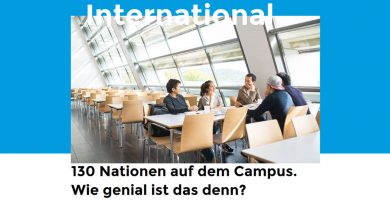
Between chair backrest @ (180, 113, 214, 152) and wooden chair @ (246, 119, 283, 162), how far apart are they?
0.64m

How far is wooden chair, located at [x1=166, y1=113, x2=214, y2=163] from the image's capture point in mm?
2502

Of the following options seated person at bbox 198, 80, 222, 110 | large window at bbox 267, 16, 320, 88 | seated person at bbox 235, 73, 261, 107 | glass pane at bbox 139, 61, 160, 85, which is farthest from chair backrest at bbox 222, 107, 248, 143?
glass pane at bbox 139, 61, 160, 85

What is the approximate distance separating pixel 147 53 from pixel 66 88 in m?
7.01

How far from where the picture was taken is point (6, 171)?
6.49ft

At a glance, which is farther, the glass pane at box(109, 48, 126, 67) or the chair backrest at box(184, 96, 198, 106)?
the glass pane at box(109, 48, 126, 67)

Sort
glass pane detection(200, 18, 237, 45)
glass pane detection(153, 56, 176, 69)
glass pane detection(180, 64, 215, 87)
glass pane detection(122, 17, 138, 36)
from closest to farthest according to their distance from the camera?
glass pane detection(200, 18, 237, 45) → glass pane detection(180, 64, 215, 87) → glass pane detection(153, 56, 176, 69) → glass pane detection(122, 17, 138, 36)

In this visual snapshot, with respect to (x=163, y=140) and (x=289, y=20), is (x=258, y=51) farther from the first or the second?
(x=163, y=140)

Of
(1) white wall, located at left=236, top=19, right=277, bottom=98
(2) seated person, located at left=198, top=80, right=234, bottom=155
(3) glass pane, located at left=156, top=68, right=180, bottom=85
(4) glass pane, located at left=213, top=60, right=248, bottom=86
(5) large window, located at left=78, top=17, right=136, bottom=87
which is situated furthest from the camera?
(5) large window, located at left=78, top=17, right=136, bottom=87

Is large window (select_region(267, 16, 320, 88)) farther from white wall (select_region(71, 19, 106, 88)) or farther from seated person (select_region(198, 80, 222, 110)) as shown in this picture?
white wall (select_region(71, 19, 106, 88))

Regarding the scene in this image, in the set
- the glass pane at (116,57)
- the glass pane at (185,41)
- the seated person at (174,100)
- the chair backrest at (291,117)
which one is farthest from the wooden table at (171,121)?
the glass pane at (116,57)

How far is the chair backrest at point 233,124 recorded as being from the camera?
114 inches

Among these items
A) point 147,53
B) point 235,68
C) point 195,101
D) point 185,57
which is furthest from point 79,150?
point 147,53

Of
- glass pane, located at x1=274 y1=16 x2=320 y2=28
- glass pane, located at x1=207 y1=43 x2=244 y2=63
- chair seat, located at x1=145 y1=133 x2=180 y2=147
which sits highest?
glass pane, located at x1=274 y1=16 x2=320 y2=28

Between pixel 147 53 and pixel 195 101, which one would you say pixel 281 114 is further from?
pixel 147 53
